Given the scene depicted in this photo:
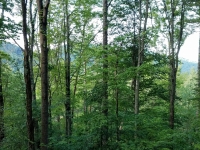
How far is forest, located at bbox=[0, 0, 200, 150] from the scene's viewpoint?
22.6 ft

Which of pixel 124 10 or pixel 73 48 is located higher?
pixel 124 10

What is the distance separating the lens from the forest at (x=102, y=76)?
6883 millimetres

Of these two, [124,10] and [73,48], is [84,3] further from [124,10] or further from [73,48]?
[73,48]

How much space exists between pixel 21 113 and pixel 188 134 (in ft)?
22.3

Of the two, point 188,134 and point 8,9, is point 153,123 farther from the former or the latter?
point 8,9

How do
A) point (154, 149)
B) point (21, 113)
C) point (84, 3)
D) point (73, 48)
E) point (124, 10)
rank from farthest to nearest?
point (73, 48), point (84, 3), point (124, 10), point (21, 113), point (154, 149)

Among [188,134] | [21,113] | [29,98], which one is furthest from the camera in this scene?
[21,113]

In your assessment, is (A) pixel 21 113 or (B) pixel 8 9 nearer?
A: (A) pixel 21 113

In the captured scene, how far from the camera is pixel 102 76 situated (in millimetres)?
7812

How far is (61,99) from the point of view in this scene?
11109 mm

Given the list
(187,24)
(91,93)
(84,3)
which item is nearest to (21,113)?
(91,93)

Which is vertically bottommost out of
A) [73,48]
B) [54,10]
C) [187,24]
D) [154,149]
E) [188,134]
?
[154,149]

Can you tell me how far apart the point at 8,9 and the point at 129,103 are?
7916 mm

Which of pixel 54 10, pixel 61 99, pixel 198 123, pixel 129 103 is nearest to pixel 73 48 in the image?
pixel 54 10
